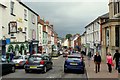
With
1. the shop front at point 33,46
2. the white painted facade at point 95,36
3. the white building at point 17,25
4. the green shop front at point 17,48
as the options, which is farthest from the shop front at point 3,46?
the white painted facade at point 95,36

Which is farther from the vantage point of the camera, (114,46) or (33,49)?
(33,49)

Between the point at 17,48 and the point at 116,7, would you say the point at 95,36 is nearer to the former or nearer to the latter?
the point at 17,48

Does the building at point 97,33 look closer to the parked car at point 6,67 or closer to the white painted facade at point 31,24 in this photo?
the white painted facade at point 31,24

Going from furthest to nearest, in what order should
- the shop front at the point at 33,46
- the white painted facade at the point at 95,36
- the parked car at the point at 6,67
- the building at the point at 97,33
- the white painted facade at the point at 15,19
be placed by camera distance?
1. the white painted facade at the point at 95,36
2. the shop front at the point at 33,46
3. the building at the point at 97,33
4. the white painted facade at the point at 15,19
5. the parked car at the point at 6,67

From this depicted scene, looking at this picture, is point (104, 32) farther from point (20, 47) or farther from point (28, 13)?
point (28, 13)

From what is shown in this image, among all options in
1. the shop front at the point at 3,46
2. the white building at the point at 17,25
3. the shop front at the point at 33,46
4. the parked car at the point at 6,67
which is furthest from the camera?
the shop front at the point at 33,46

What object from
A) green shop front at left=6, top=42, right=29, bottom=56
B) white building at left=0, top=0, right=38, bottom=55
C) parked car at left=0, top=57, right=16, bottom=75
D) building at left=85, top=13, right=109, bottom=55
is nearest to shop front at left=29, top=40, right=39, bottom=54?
white building at left=0, top=0, right=38, bottom=55

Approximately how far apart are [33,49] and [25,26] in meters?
7.02

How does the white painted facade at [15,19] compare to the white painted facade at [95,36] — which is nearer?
the white painted facade at [15,19]

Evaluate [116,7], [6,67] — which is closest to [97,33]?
[116,7]

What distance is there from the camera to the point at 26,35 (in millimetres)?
46062

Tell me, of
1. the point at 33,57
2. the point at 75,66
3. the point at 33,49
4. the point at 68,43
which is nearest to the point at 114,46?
the point at 75,66

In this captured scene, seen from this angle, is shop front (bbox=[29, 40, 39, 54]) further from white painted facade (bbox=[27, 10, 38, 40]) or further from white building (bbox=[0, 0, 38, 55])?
white painted facade (bbox=[27, 10, 38, 40])

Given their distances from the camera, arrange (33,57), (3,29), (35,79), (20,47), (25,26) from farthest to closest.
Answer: (25,26) → (20,47) → (3,29) → (33,57) → (35,79)
